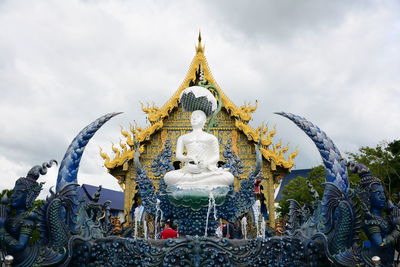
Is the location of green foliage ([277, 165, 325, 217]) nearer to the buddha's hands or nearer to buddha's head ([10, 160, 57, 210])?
the buddha's hands

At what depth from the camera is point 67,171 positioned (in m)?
6.05

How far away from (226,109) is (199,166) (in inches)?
330

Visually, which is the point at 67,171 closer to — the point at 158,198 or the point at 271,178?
the point at 158,198

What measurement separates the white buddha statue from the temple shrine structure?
6.60 meters

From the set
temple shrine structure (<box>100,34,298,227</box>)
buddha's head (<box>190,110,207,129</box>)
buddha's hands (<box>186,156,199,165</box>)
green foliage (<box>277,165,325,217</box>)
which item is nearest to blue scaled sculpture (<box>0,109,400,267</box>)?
buddha's hands (<box>186,156,199,165</box>)

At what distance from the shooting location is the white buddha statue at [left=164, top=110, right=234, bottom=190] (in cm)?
610

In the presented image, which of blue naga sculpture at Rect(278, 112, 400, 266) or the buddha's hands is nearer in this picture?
blue naga sculpture at Rect(278, 112, 400, 266)

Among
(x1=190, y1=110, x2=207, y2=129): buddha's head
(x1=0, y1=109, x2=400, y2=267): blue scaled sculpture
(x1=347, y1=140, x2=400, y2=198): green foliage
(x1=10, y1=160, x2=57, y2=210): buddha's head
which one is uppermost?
(x1=347, y1=140, x2=400, y2=198): green foliage

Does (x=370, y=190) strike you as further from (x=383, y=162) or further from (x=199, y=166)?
(x=383, y=162)

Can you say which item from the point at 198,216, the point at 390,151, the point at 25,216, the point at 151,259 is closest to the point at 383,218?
the point at 198,216

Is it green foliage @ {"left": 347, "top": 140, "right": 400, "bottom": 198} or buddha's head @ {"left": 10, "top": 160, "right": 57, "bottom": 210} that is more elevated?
green foliage @ {"left": 347, "top": 140, "right": 400, "bottom": 198}

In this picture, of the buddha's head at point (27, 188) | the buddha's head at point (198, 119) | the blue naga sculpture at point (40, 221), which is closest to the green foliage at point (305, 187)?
the buddha's head at point (198, 119)

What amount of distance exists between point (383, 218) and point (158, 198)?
324 cm

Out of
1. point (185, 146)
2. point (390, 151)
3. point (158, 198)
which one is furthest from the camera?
point (390, 151)
